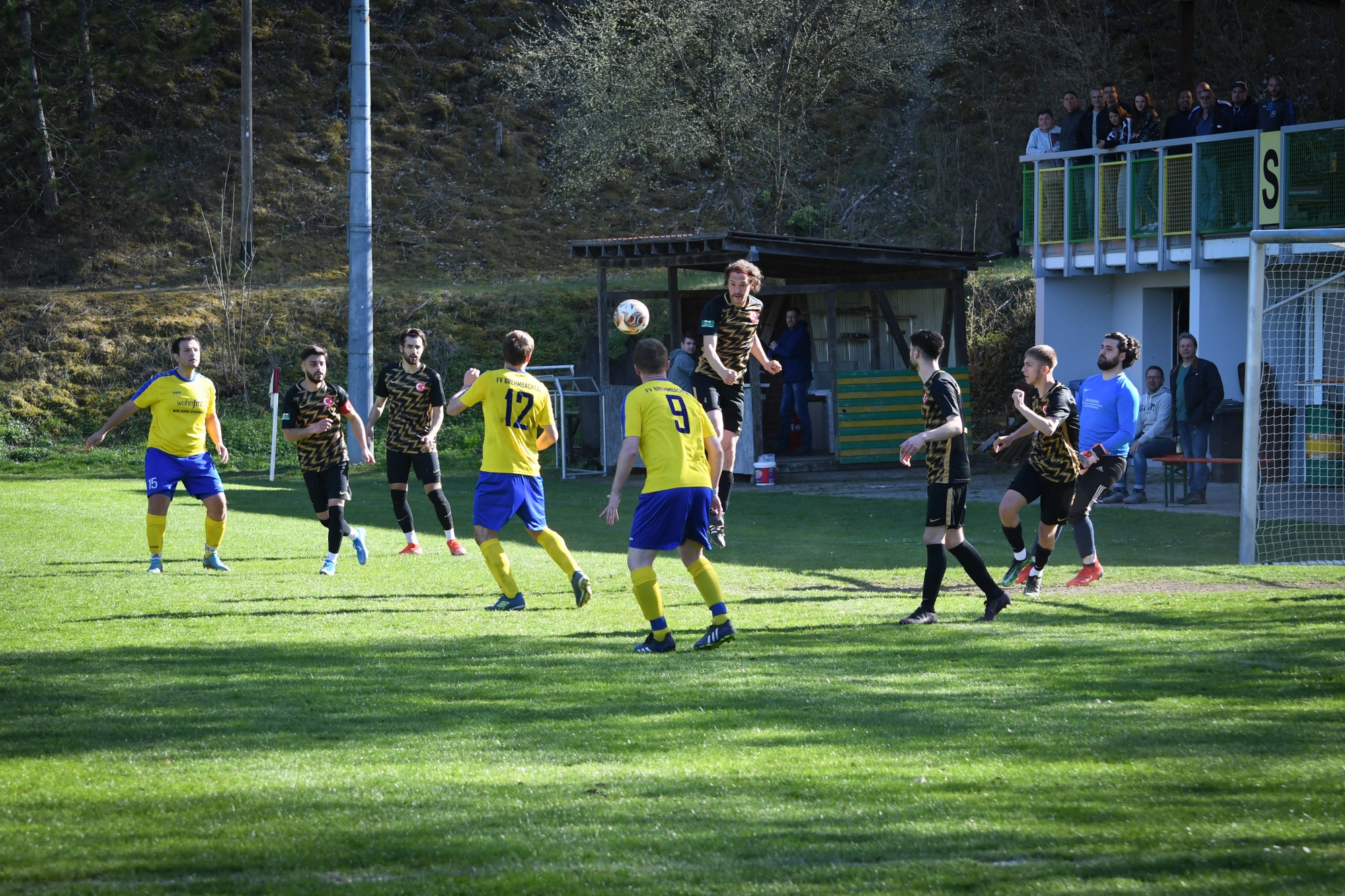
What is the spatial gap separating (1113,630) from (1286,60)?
28985 millimetres

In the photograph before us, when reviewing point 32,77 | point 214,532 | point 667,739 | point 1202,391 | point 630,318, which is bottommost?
point 667,739

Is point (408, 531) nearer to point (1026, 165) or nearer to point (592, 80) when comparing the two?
point (1026, 165)

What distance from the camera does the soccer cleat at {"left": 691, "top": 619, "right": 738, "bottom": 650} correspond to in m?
7.88

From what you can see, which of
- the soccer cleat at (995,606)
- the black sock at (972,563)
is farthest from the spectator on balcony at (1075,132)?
the black sock at (972,563)

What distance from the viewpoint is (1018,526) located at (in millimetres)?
10578

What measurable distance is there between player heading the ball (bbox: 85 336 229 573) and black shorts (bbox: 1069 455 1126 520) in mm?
7022

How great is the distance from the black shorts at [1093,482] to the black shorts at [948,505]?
2.17m

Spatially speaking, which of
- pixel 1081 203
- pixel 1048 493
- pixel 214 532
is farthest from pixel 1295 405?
pixel 214 532

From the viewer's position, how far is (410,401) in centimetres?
1261

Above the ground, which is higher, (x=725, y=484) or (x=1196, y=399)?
(x=1196, y=399)

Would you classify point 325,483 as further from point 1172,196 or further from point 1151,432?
point 1172,196

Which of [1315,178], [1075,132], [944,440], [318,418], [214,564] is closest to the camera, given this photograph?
[944,440]

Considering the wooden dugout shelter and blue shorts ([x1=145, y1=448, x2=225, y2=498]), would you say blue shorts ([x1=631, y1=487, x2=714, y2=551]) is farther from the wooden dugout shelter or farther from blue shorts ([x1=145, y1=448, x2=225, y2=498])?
the wooden dugout shelter

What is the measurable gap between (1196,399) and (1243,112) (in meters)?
4.88
